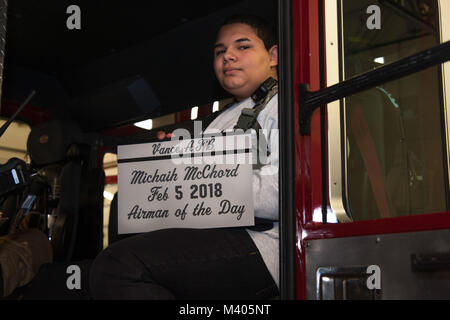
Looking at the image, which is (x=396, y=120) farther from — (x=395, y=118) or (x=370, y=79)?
(x=370, y=79)

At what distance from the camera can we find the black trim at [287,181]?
1.34m

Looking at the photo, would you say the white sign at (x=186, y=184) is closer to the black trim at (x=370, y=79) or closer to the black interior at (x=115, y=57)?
the black trim at (x=370, y=79)

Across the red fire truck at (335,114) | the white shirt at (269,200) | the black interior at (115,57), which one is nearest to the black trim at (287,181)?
the red fire truck at (335,114)

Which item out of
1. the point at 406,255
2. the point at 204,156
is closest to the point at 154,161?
the point at 204,156

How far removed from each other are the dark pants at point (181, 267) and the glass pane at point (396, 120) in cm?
40

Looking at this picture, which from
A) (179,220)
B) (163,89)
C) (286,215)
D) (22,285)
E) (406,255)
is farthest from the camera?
(163,89)

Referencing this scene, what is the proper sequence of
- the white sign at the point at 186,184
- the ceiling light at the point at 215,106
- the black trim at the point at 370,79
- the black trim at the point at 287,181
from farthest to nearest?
the ceiling light at the point at 215,106 → the white sign at the point at 186,184 → the black trim at the point at 287,181 → the black trim at the point at 370,79

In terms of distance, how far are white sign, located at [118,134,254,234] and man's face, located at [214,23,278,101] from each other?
360 millimetres

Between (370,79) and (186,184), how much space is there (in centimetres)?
68

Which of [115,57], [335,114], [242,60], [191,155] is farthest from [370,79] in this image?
[115,57]

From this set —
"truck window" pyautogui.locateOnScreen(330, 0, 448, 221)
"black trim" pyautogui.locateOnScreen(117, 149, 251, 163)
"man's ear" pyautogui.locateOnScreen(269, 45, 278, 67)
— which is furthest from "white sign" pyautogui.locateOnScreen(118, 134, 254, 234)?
"man's ear" pyautogui.locateOnScreen(269, 45, 278, 67)

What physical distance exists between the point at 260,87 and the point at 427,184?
0.64 meters

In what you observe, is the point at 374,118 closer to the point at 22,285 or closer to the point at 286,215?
the point at 286,215
